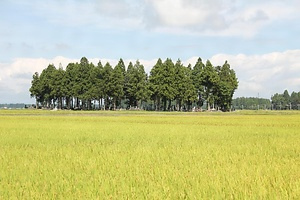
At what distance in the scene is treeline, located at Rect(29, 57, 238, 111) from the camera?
307 feet

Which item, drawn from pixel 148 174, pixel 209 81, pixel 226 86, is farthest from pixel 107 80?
pixel 148 174

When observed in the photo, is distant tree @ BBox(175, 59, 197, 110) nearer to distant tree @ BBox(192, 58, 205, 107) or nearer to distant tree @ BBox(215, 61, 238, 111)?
distant tree @ BBox(192, 58, 205, 107)

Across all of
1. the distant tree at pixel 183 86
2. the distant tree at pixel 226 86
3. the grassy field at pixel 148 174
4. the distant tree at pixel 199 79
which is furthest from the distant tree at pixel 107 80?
the grassy field at pixel 148 174

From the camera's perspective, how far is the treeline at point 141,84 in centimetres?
9350

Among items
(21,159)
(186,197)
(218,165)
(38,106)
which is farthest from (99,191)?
(38,106)

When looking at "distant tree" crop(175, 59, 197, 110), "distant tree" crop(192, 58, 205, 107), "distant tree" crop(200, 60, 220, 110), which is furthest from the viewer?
"distant tree" crop(192, 58, 205, 107)

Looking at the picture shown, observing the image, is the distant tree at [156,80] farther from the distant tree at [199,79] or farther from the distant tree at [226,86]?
the distant tree at [226,86]

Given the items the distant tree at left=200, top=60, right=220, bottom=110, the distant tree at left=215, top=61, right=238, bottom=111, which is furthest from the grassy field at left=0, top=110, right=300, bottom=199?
the distant tree at left=215, top=61, right=238, bottom=111

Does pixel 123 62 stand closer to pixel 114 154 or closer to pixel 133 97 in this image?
pixel 133 97

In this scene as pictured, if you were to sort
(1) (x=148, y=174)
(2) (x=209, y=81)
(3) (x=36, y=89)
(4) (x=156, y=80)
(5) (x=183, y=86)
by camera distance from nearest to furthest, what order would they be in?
(1) (x=148, y=174)
(4) (x=156, y=80)
(5) (x=183, y=86)
(2) (x=209, y=81)
(3) (x=36, y=89)

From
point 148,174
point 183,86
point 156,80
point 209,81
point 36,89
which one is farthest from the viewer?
point 36,89

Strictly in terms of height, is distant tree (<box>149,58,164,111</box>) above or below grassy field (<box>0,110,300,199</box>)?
above

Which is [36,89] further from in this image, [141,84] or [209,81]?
[209,81]

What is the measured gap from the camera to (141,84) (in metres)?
95.2
